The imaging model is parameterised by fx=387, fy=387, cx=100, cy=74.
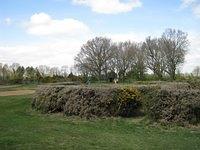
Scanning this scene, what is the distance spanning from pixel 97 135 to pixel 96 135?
1.3 inches

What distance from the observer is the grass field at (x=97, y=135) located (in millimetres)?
11227

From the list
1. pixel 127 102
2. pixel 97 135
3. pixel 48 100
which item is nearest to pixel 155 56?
pixel 48 100

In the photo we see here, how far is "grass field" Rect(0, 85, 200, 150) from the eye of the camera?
1123 cm

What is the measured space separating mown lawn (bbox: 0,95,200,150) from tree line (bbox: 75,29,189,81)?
208 ft

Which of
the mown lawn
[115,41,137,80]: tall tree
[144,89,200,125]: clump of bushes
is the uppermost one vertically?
[115,41,137,80]: tall tree

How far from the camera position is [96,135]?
13.2 m

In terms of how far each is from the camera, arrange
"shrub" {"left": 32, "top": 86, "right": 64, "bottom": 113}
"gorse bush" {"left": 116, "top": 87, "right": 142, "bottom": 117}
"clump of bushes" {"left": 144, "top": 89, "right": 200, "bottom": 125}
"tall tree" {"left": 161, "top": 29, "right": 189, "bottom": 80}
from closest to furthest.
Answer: "clump of bushes" {"left": 144, "top": 89, "right": 200, "bottom": 125}
"gorse bush" {"left": 116, "top": 87, "right": 142, "bottom": 117}
"shrub" {"left": 32, "top": 86, "right": 64, "bottom": 113}
"tall tree" {"left": 161, "top": 29, "right": 189, "bottom": 80}

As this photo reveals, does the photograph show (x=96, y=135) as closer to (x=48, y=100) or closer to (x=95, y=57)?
(x=48, y=100)

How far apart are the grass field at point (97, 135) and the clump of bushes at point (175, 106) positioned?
670 millimetres

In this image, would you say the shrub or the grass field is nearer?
the grass field

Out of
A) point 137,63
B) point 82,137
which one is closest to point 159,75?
point 137,63

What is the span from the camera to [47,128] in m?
15.0

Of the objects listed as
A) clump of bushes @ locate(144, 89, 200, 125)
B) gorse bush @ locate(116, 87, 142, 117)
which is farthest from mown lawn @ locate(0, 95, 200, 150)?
gorse bush @ locate(116, 87, 142, 117)

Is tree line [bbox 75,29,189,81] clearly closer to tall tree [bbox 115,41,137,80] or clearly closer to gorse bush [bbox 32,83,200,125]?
tall tree [bbox 115,41,137,80]
